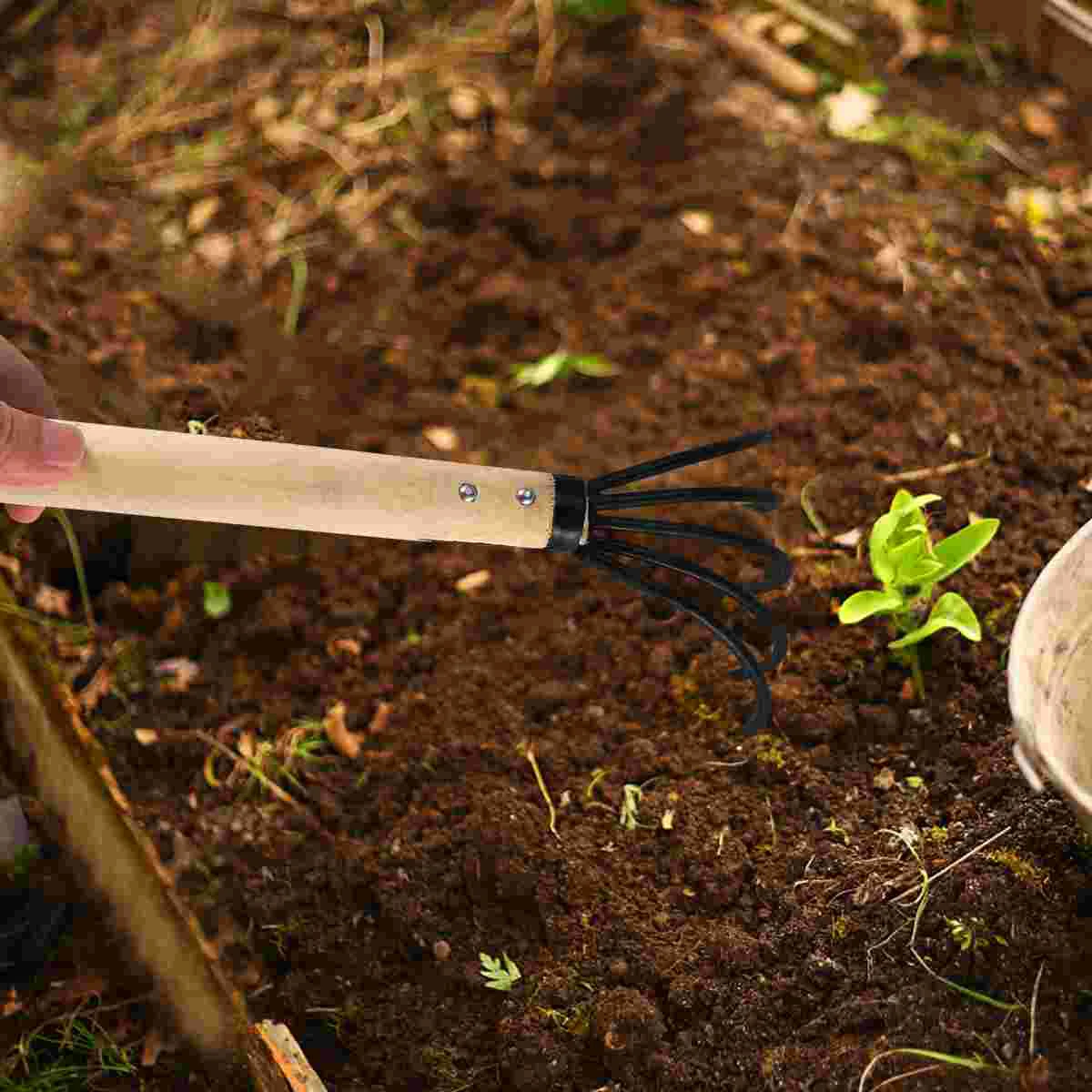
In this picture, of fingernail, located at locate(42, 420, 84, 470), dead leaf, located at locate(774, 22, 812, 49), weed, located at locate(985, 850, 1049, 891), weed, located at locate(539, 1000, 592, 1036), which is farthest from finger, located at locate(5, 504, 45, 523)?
dead leaf, located at locate(774, 22, 812, 49)

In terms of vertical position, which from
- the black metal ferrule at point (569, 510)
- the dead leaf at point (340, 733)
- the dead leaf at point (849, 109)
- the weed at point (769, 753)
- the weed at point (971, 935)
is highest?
the dead leaf at point (849, 109)

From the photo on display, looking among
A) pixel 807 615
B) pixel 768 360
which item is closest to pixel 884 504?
pixel 807 615

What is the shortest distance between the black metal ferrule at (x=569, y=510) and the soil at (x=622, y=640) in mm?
444

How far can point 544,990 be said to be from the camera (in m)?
1.62

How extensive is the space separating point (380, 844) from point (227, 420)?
62 centimetres

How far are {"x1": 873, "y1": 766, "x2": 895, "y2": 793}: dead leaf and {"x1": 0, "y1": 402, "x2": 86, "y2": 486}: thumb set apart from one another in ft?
3.45

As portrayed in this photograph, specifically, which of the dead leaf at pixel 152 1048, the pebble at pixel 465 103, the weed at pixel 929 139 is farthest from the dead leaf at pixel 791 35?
→ the dead leaf at pixel 152 1048

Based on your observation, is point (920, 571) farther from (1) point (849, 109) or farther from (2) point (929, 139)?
(1) point (849, 109)

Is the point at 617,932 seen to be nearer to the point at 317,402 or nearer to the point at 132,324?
the point at 317,402

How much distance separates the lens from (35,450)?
52.6 inches

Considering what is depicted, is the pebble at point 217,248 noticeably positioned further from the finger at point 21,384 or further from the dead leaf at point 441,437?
the finger at point 21,384

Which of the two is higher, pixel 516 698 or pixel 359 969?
pixel 516 698

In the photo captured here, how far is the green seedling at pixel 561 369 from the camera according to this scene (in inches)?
89.0

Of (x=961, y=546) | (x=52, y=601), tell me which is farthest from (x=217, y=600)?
(x=961, y=546)
